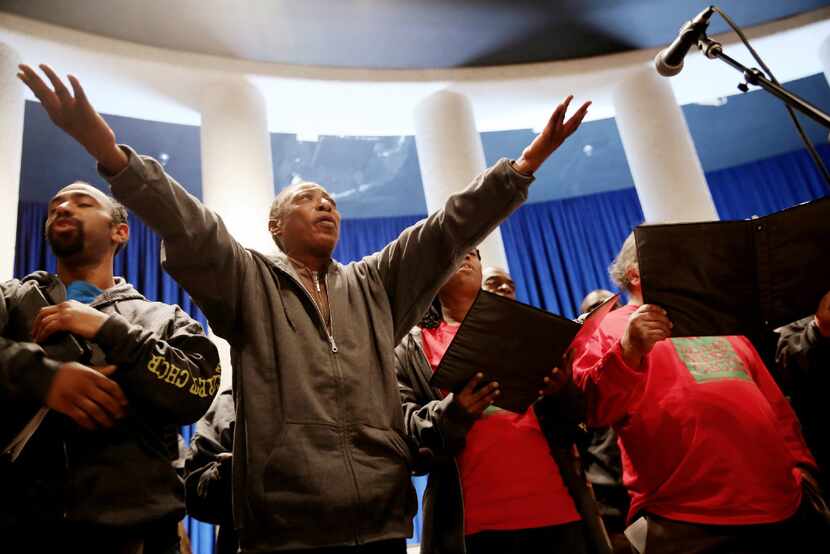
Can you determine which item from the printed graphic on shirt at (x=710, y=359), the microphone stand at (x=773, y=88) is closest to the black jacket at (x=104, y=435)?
the printed graphic on shirt at (x=710, y=359)

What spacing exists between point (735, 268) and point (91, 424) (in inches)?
59.5

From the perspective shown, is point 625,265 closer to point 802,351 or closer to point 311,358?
point 802,351

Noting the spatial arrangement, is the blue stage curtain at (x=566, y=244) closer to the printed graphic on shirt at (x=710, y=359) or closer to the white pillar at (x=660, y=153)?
the white pillar at (x=660, y=153)

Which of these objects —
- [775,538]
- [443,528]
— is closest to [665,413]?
[775,538]

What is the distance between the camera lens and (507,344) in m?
1.54

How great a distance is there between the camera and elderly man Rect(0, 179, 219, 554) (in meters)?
1.24

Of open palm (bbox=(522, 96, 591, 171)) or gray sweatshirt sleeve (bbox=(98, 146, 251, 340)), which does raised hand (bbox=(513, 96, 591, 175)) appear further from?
gray sweatshirt sleeve (bbox=(98, 146, 251, 340))

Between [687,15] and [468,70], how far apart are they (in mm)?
1502

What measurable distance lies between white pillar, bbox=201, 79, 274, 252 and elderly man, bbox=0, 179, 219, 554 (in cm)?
191

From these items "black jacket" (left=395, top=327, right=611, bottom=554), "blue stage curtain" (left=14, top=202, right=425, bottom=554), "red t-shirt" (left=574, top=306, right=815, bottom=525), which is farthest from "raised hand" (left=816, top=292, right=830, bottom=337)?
"blue stage curtain" (left=14, top=202, right=425, bottom=554)

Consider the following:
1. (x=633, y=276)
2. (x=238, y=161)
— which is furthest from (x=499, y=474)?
(x=238, y=161)

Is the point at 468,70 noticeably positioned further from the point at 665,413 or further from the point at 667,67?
the point at 665,413

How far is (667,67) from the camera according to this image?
2059mm

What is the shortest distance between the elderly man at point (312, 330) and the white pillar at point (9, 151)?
6.20 ft
